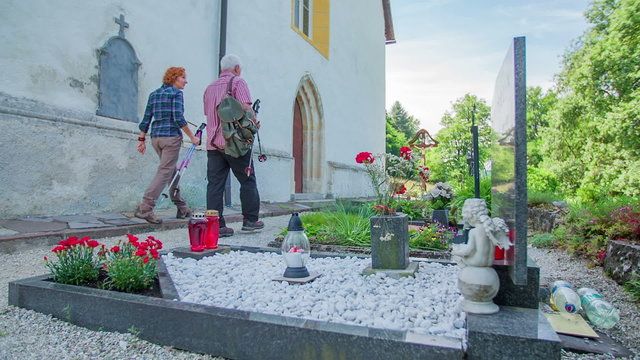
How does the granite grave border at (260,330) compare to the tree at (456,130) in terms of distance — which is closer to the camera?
the granite grave border at (260,330)

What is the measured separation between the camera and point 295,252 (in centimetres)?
287

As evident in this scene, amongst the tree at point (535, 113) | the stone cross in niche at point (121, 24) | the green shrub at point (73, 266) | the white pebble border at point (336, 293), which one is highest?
the tree at point (535, 113)

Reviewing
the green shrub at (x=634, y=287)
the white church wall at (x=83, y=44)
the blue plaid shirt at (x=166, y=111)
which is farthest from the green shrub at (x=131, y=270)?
the green shrub at (x=634, y=287)

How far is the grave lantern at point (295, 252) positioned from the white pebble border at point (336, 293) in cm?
13

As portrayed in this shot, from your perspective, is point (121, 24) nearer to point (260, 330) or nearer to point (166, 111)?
point (166, 111)

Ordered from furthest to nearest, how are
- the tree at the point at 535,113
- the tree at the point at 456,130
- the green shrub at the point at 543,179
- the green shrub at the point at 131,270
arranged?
1. the tree at the point at 535,113
2. the tree at the point at 456,130
3. the green shrub at the point at 543,179
4. the green shrub at the point at 131,270

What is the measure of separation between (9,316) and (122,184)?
3.48 meters

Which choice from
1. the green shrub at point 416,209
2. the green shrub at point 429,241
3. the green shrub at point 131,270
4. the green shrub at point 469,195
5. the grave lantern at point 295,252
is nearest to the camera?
the green shrub at point 131,270

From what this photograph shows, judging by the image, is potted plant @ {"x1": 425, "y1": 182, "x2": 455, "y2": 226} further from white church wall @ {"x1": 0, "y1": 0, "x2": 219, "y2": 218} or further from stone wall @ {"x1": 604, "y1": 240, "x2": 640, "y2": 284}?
white church wall @ {"x1": 0, "y1": 0, "x2": 219, "y2": 218}

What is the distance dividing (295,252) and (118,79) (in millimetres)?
4204

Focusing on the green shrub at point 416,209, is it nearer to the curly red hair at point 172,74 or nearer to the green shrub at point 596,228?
the green shrub at point 596,228

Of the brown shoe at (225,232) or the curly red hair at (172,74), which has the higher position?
the curly red hair at (172,74)

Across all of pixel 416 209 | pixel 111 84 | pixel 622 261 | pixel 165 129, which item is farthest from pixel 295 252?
pixel 416 209

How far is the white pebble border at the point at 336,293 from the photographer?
208 centimetres
